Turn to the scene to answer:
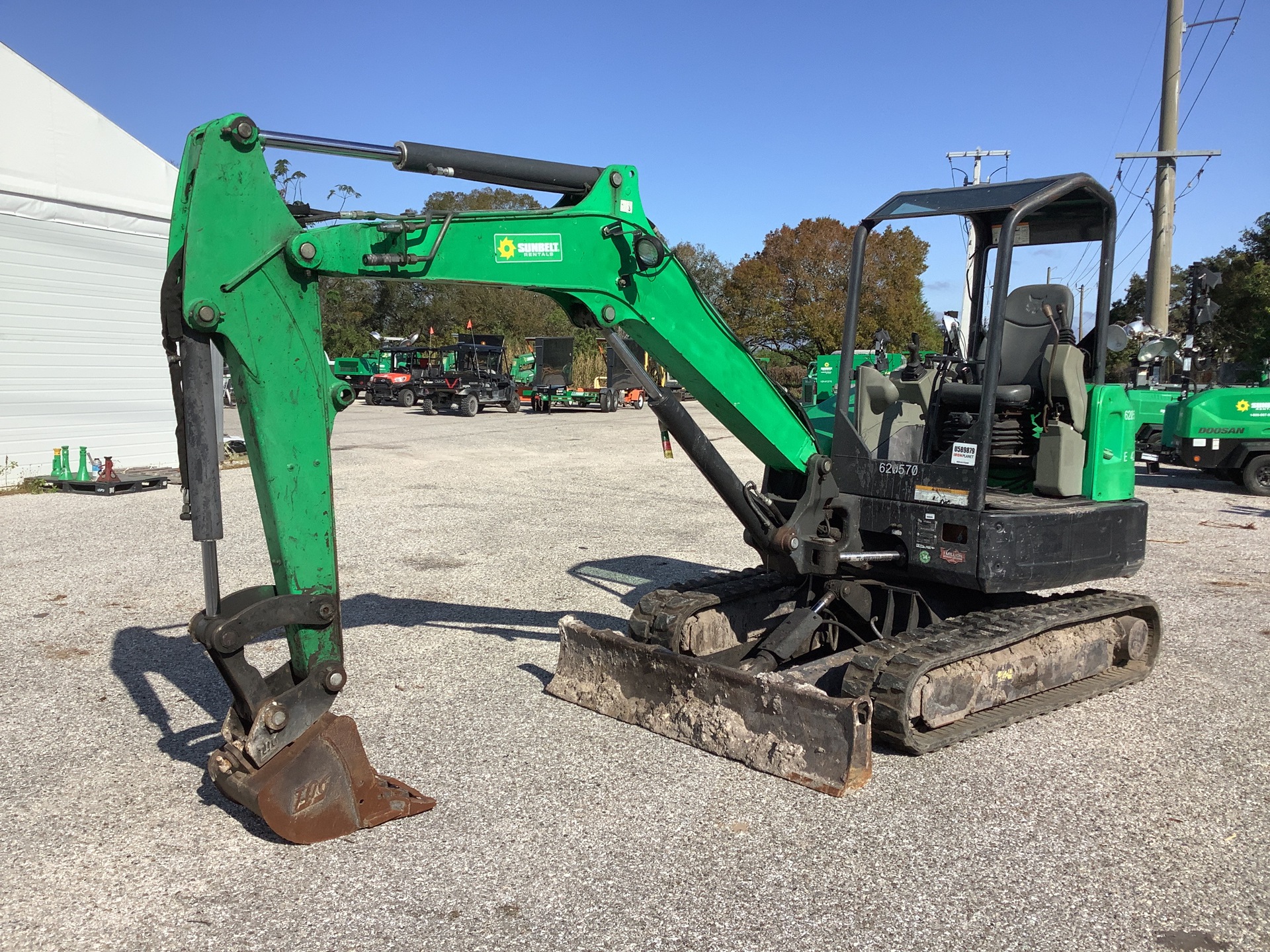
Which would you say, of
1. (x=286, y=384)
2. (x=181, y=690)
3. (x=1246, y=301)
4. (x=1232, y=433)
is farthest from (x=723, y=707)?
(x=1246, y=301)

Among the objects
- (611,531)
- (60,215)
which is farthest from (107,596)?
(60,215)

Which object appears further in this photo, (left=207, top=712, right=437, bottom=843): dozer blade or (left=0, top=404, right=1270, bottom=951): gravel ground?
(left=207, top=712, right=437, bottom=843): dozer blade

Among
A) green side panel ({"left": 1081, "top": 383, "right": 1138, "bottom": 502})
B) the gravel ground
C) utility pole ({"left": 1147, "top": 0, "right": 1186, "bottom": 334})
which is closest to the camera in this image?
the gravel ground

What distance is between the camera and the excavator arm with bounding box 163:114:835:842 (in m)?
3.96

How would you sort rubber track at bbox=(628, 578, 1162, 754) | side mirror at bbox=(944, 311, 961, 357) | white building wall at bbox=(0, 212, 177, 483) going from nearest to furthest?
rubber track at bbox=(628, 578, 1162, 754) → side mirror at bbox=(944, 311, 961, 357) → white building wall at bbox=(0, 212, 177, 483)

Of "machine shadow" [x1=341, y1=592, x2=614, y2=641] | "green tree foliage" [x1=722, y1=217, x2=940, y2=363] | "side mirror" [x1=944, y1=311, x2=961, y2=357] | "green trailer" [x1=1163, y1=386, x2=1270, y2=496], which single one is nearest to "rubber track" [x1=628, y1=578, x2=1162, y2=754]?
"machine shadow" [x1=341, y1=592, x2=614, y2=641]

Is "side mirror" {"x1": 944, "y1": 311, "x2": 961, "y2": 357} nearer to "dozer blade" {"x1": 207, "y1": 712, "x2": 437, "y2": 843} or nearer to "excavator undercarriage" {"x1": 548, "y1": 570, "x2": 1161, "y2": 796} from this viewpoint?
"excavator undercarriage" {"x1": 548, "y1": 570, "x2": 1161, "y2": 796}

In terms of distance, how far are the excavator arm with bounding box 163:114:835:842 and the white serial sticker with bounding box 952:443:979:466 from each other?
7.70 ft

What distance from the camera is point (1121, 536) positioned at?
5980mm

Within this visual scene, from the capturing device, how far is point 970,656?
5.38m

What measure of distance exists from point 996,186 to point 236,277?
4.14m

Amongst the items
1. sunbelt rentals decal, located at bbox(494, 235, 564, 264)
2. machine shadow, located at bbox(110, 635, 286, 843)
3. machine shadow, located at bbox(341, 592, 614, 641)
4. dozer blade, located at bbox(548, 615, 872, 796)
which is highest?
sunbelt rentals decal, located at bbox(494, 235, 564, 264)

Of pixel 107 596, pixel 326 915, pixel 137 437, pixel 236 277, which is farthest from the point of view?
pixel 137 437

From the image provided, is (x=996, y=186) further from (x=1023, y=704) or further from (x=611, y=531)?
(x=611, y=531)
